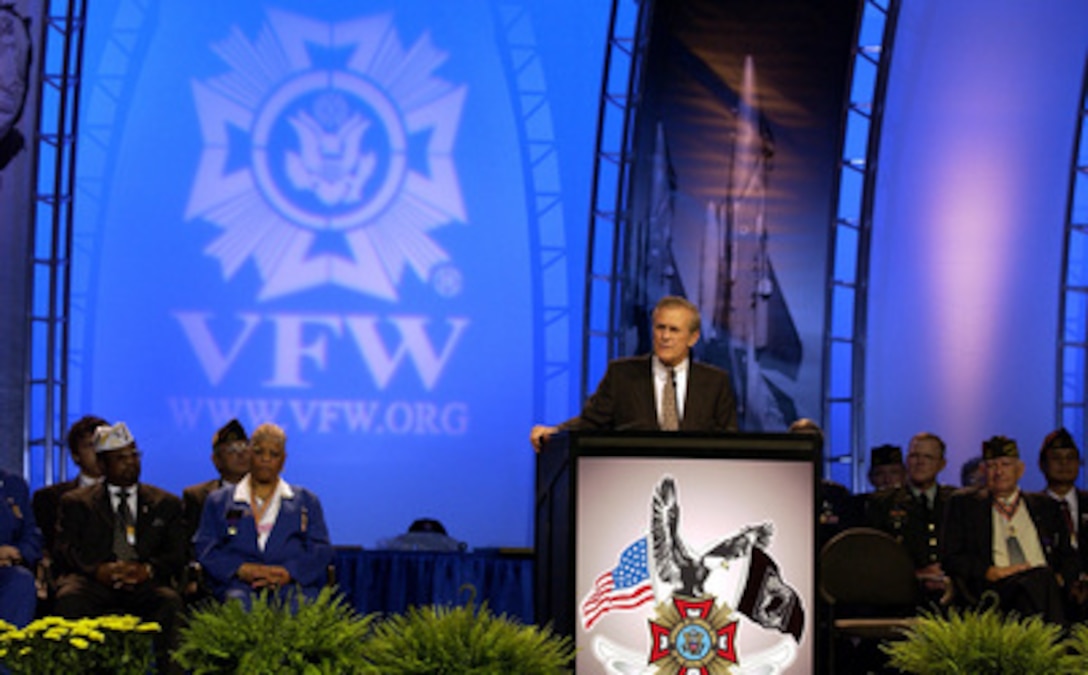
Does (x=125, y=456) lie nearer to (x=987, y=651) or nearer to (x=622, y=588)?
(x=622, y=588)

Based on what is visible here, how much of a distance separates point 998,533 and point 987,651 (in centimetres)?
306

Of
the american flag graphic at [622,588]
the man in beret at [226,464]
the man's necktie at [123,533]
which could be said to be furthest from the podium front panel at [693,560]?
the man in beret at [226,464]

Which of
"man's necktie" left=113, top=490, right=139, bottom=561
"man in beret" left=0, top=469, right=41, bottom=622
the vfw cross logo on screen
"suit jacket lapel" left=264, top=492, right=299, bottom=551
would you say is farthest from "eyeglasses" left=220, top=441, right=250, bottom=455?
the vfw cross logo on screen

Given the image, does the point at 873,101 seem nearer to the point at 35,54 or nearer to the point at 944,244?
the point at 944,244

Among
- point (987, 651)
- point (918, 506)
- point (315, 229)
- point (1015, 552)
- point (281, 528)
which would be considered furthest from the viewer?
point (315, 229)

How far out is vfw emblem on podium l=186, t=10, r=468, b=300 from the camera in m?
11.6

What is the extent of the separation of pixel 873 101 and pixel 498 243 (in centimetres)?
298

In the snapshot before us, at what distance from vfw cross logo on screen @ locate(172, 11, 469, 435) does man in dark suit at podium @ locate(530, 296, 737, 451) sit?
728 cm

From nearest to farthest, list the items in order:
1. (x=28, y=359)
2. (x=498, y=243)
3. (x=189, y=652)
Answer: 1. (x=189, y=652)
2. (x=28, y=359)
3. (x=498, y=243)

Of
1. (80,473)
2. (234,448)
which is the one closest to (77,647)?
(234,448)

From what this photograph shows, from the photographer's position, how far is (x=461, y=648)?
11.2 ft

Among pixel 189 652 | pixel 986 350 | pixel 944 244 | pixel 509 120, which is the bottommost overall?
pixel 189 652

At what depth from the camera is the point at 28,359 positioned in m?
11.1

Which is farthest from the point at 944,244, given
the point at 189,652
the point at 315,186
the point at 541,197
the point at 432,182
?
the point at 189,652
